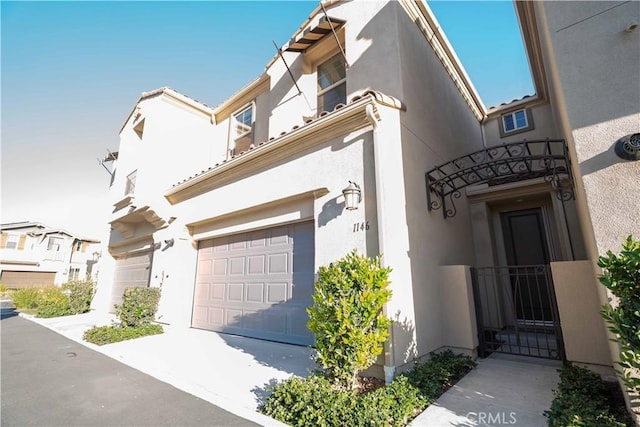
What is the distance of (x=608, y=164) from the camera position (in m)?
3.26

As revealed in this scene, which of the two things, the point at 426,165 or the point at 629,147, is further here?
the point at 426,165

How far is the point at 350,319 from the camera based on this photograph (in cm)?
388

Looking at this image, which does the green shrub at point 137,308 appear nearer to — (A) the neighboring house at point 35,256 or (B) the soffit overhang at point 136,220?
(B) the soffit overhang at point 136,220

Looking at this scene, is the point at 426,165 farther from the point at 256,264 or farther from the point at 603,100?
the point at 256,264

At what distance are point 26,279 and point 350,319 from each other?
126 ft

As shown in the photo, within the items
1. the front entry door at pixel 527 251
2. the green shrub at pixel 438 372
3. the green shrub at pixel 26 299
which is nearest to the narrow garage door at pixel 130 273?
the green shrub at pixel 26 299

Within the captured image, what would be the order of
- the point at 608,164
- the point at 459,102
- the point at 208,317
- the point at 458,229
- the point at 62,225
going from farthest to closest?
the point at 62,225
the point at 459,102
the point at 208,317
the point at 458,229
the point at 608,164

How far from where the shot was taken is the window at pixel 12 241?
27.2 m

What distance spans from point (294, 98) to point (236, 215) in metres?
3.95

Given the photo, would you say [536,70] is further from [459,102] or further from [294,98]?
[294,98]

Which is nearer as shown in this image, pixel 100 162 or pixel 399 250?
pixel 399 250

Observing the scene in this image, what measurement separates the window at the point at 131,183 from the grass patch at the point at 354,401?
435 inches

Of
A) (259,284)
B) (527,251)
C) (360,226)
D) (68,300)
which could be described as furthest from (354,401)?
(68,300)

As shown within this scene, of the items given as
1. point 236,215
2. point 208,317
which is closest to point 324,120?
point 236,215
